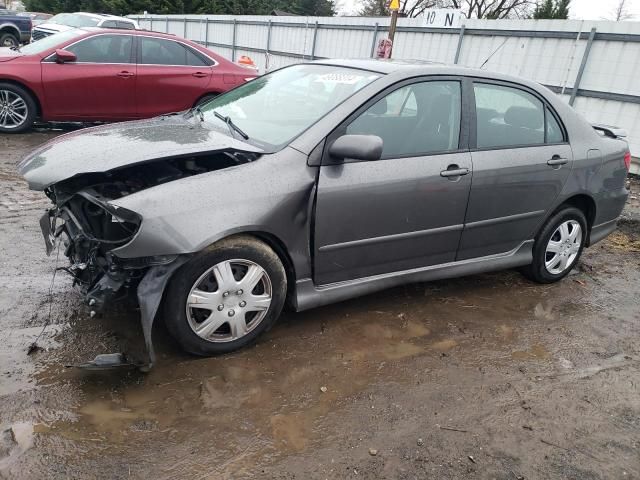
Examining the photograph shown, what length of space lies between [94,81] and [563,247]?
6510 millimetres

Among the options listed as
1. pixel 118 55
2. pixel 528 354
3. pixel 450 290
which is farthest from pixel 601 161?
pixel 118 55

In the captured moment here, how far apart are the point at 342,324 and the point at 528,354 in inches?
48.1

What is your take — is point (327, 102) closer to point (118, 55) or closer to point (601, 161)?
point (601, 161)

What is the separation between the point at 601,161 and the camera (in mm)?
4434

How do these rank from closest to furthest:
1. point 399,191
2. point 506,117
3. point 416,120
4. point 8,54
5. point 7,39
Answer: point 399,191
point 416,120
point 506,117
point 8,54
point 7,39

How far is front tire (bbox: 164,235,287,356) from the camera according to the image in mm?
2848

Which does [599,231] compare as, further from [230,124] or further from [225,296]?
[225,296]

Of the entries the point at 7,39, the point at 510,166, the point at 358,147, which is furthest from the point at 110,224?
the point at 7,39

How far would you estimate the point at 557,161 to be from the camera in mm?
4125

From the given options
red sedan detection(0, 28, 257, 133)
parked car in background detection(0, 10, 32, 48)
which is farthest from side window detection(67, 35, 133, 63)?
parked car in background detection(0, 10, 32, 48)

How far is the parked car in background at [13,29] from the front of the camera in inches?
714

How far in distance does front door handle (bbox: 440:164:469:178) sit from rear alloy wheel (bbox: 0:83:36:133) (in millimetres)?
6473

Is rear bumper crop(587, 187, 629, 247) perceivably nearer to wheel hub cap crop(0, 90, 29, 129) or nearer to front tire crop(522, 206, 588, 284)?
front tire crop(522, 206, 588, 284)

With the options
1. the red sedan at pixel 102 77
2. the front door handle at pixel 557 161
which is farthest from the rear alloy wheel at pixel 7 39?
the front door handle at pixel 557 161
